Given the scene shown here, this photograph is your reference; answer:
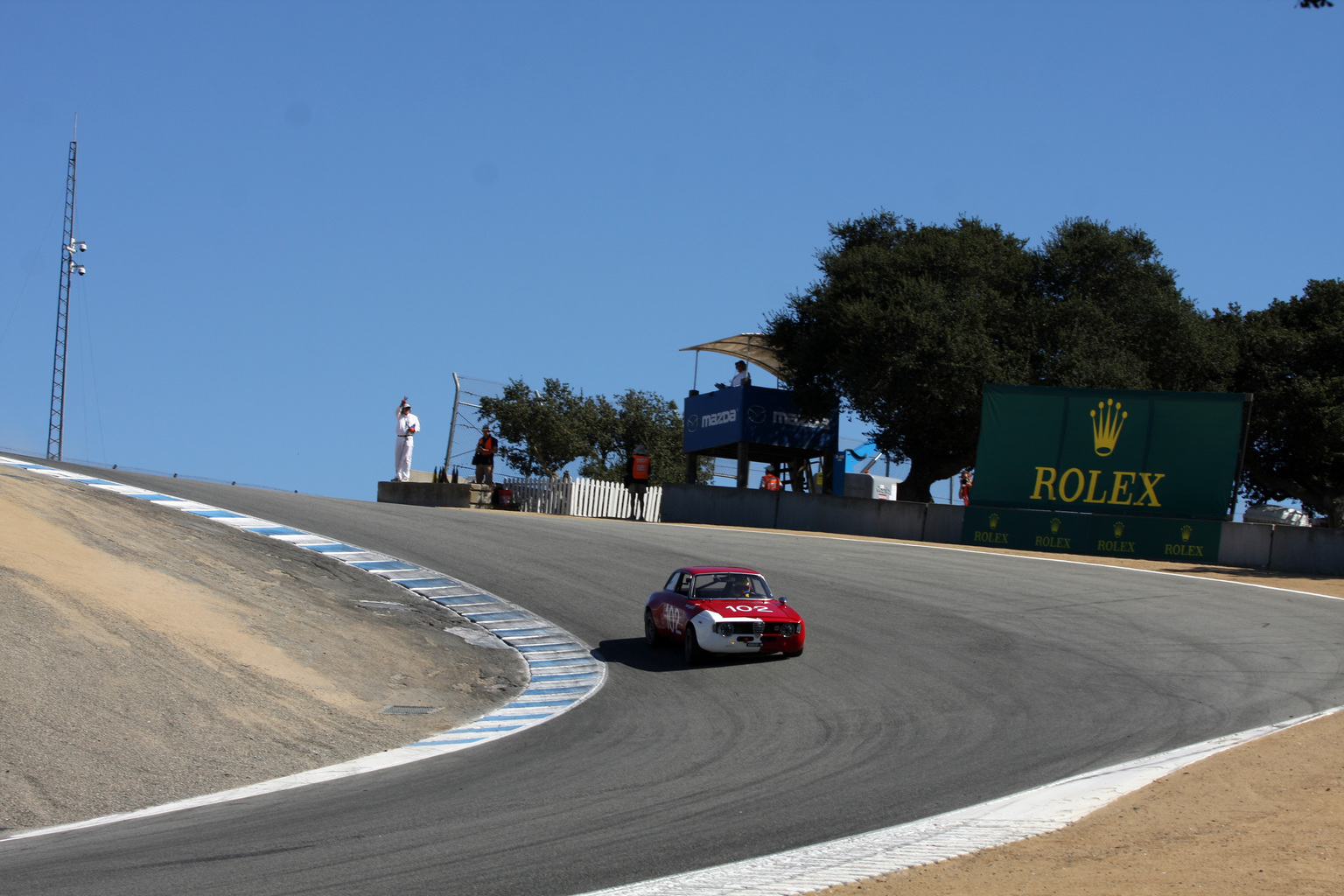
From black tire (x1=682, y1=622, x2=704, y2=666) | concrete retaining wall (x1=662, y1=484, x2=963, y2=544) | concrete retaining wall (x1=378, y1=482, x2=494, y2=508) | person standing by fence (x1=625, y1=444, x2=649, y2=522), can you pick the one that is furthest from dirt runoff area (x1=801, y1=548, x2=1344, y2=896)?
concrete retaining wall (x1=378, y1=482, x2=494, y2=508)

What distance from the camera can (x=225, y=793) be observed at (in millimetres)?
8992

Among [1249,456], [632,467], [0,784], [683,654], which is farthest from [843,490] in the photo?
[0,784]

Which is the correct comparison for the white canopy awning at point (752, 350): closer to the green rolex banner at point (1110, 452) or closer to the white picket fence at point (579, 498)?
the white picket fence at point (579, 498)

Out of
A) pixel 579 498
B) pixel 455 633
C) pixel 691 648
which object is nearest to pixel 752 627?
pixel 691 648

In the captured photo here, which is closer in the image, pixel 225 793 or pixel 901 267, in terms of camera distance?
pixel 225 793

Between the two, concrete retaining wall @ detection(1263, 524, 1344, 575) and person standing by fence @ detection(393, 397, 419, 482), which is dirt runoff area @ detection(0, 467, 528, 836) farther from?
concrete retaining wall @ detection(1263, 524, 1344, 575)

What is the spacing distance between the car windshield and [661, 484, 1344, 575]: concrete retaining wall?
43.5 ft

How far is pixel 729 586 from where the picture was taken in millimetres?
15898

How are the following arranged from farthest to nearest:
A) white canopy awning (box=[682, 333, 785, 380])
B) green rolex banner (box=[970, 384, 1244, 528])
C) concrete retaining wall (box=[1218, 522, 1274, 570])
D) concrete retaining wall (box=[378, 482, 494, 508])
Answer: white canopy awning (box=[682, 333, 785, 380]) < concrete retaining wall (box=[378, 482, 494, 508]) < green rolex banner (box=[970, 384, 1244, 528]) < concrete retaining wall (box=[1218, 522, 1274, 570])

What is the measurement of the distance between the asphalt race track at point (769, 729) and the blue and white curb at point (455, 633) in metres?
0.34

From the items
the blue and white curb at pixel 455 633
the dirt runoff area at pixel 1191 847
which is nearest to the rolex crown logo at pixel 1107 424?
the blue and white curb at pixel 455 633

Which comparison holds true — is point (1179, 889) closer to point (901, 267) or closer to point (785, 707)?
point (785, 707)

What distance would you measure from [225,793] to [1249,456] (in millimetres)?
46046

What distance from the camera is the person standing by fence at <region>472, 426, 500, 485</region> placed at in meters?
33.6
